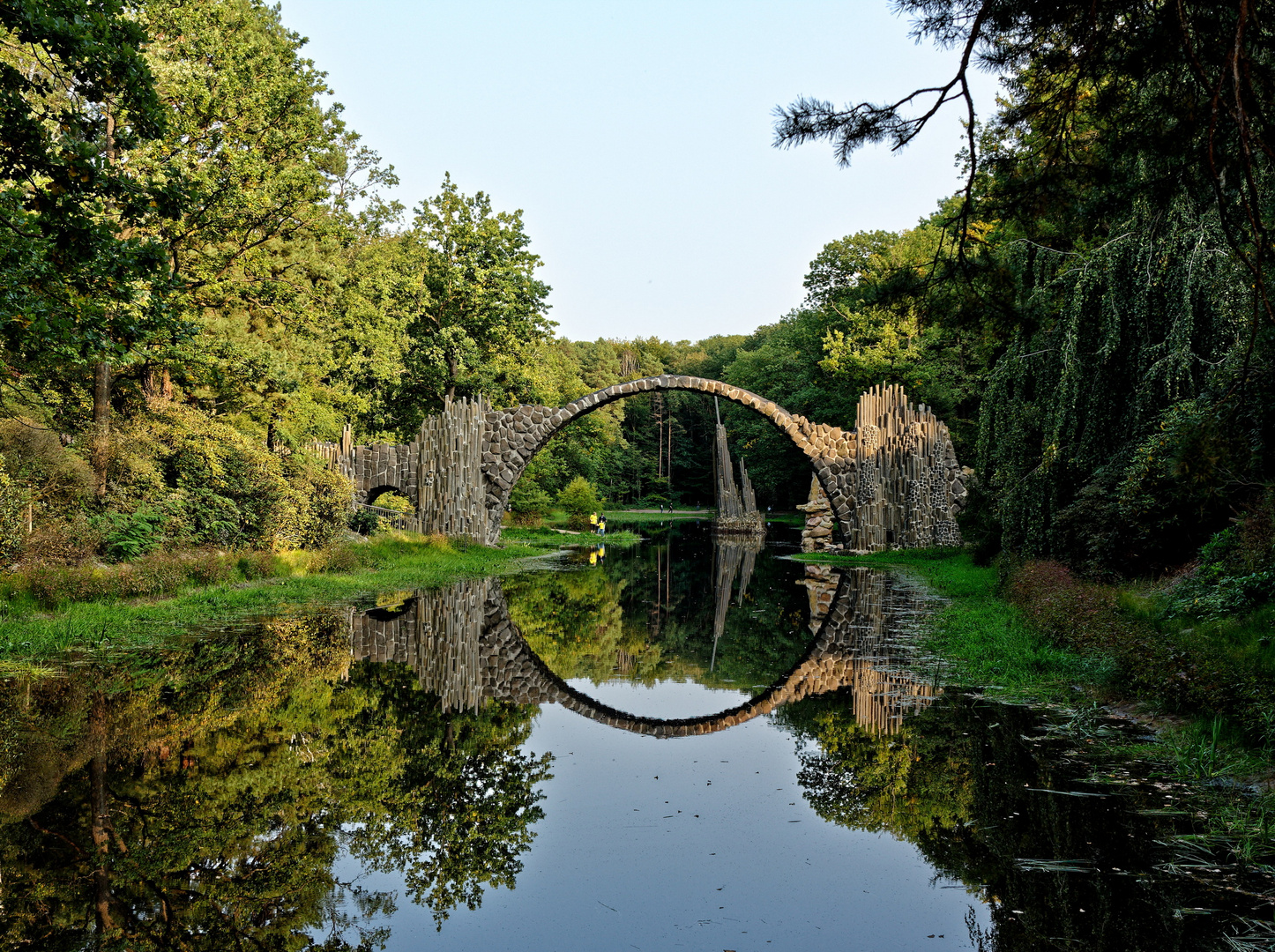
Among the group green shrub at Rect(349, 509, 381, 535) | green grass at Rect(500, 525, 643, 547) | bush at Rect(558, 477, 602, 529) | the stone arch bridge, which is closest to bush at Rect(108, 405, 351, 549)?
green shrub at Rect(349, 509, 381, 535)

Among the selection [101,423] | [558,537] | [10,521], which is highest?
[101,423]

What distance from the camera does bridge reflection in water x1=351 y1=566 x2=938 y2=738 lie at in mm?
6754

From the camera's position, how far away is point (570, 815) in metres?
4.49

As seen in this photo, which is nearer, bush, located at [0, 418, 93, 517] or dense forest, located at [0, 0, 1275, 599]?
dense forest, located at [0, 0, 1275, 599]

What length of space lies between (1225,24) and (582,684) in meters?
6.82

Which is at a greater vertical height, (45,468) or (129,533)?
(45,468)

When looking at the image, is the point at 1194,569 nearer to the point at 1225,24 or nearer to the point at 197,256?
the point at 1225,24

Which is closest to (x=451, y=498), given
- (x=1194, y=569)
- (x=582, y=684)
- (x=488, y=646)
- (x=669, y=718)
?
(x=488, y=646)

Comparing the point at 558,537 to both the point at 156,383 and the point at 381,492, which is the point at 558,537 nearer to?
the point at 381,492

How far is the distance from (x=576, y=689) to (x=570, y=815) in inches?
130

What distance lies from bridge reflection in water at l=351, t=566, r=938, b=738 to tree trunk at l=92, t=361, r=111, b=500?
4.30 m

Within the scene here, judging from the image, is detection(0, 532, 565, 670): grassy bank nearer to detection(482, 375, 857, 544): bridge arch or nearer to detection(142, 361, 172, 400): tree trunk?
detection(482, 375, 857, 544): bridge arch

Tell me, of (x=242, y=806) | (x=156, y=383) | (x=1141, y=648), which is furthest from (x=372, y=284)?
(x=1141, y=648)

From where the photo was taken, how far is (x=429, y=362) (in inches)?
1045
